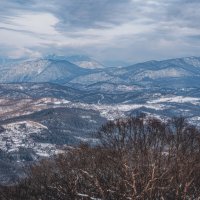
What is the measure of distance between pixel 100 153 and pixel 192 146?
1632 centimetres

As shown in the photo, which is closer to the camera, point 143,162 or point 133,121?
point 143,162

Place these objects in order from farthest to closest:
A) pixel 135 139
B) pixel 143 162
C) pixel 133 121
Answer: pixel 133 121 → pixel 135 139 → pixel 143 162

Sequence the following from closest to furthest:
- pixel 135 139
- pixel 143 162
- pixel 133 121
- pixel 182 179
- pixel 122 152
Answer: pixel 182 179 < pixel 143 162 < pixel 122 152 < pixel 135 139 < pixel 133 121

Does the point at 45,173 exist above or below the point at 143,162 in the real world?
below

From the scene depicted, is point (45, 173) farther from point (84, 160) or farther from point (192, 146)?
point (192, 146)

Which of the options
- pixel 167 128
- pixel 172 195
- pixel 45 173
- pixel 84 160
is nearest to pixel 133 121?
pixel 167 128

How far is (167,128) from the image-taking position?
93.6 m

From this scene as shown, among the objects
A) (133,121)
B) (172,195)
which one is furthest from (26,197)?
(172,195)

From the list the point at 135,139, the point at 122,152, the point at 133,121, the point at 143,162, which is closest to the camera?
the point at 143,162

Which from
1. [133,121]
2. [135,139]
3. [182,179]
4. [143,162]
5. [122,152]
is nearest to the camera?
[182,179]

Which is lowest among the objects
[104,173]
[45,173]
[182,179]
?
[45,173]

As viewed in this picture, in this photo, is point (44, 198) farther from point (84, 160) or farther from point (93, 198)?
point (93, 198)

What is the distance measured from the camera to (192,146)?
77.8 m

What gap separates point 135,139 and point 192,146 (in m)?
9.51
